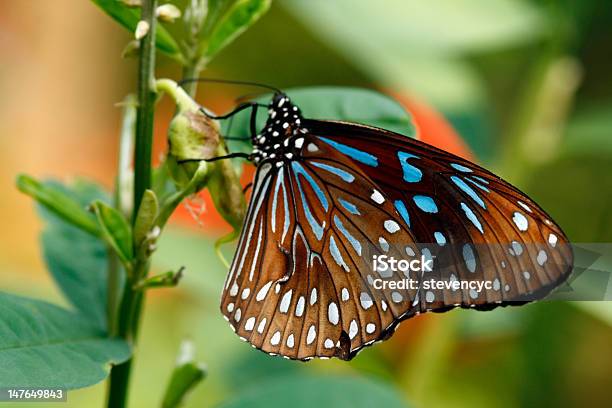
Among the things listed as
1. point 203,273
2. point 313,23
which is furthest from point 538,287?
point 313,23

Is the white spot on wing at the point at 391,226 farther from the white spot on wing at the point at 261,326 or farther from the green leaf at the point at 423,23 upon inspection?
the green leaf at the point at 423,23

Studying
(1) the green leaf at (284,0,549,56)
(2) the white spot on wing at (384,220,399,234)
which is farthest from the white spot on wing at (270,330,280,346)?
(1) the green leaf at (284,0,549,56)

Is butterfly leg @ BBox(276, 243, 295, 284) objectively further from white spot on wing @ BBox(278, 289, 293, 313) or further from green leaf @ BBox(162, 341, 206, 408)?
green leaf @ BBox(162, 341, 206, 408)

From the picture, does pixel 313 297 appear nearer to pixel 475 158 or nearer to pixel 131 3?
pixel 131 3

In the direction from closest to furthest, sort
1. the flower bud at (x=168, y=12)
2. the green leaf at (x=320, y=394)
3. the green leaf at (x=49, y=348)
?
the green leaf at (x=49, y=348), the flower bud at (x=168, y=12), the green leaf at (x=320, y=394)

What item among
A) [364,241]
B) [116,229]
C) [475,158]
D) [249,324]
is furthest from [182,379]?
[475,158]

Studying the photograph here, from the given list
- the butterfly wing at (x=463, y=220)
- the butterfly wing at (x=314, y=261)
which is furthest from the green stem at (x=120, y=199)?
the butterfly wing at (x=463, y=220)
